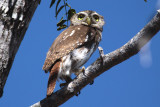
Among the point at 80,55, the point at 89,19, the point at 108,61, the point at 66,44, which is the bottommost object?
the point at 108,61

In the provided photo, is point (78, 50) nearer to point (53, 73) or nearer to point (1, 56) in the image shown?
point (53, 73)

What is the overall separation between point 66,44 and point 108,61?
51.3 inches

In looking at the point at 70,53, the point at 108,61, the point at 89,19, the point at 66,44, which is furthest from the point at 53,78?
the point at 89,19

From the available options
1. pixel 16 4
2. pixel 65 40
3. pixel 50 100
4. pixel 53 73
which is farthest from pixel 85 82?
pixel 65 40

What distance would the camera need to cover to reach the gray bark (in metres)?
2.26

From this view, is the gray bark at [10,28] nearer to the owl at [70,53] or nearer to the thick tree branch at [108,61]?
the thick tree branch at [108,61]

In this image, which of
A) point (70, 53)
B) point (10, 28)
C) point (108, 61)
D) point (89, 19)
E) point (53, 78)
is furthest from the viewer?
point (89, 19)

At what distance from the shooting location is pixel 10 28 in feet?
7.47

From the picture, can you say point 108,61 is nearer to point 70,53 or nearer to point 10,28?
point 10,28

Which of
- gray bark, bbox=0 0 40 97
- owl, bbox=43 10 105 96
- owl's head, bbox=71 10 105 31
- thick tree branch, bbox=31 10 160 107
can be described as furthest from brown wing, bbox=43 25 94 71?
gray bark, bbox=0 0 40 97

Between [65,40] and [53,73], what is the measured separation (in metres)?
0.67

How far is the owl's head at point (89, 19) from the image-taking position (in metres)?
4.50

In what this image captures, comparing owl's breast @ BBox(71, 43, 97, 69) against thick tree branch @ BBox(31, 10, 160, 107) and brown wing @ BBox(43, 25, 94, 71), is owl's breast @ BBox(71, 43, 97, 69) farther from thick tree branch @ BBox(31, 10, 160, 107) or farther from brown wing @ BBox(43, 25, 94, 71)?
thick tree branch @ BBox(31, 10, 160, 107)

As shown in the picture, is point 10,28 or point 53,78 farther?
point 53,78
